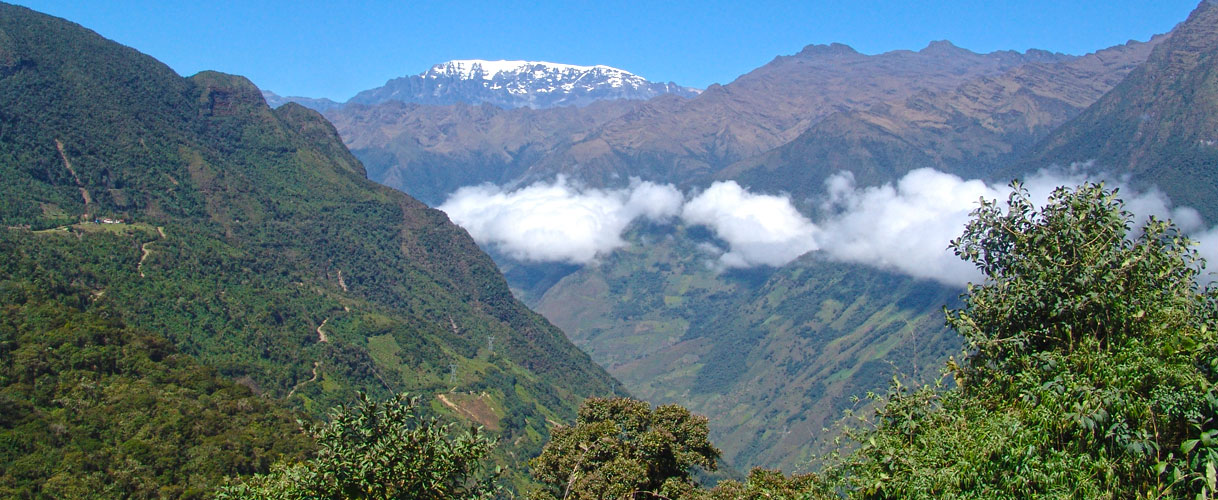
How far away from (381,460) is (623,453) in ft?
67.6

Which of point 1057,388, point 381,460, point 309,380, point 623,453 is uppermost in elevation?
point 1057,388

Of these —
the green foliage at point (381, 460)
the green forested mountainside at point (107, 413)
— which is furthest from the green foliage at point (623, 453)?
the green forested mountainside at point (107, 413)

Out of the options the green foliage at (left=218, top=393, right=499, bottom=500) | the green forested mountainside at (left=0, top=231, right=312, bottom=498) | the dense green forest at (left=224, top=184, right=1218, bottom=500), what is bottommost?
the green forested mountainside at (left=0, top=231, right=312, bottom=498)

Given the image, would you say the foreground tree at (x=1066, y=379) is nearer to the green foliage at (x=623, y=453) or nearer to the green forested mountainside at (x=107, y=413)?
the green foliage at (x=623, y=453)

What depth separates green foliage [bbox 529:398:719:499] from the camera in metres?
36.5

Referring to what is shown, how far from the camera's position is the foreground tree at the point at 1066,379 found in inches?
686

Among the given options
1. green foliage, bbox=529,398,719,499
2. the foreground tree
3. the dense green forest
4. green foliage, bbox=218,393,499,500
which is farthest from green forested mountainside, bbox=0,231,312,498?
the foreground tree

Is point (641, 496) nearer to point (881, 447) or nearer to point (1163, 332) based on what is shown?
point (881, 447)

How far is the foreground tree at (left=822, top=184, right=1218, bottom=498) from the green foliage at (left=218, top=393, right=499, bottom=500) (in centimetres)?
1172

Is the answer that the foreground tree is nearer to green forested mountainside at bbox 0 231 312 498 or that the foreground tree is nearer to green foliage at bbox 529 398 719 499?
green foliage at bbox 529 398 719 499

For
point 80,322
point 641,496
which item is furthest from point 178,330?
point 641,496

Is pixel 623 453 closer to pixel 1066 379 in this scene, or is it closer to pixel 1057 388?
pixel 1066 379

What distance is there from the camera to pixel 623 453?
3925 centimetres

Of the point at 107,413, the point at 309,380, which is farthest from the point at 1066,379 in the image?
the point at 309,380
